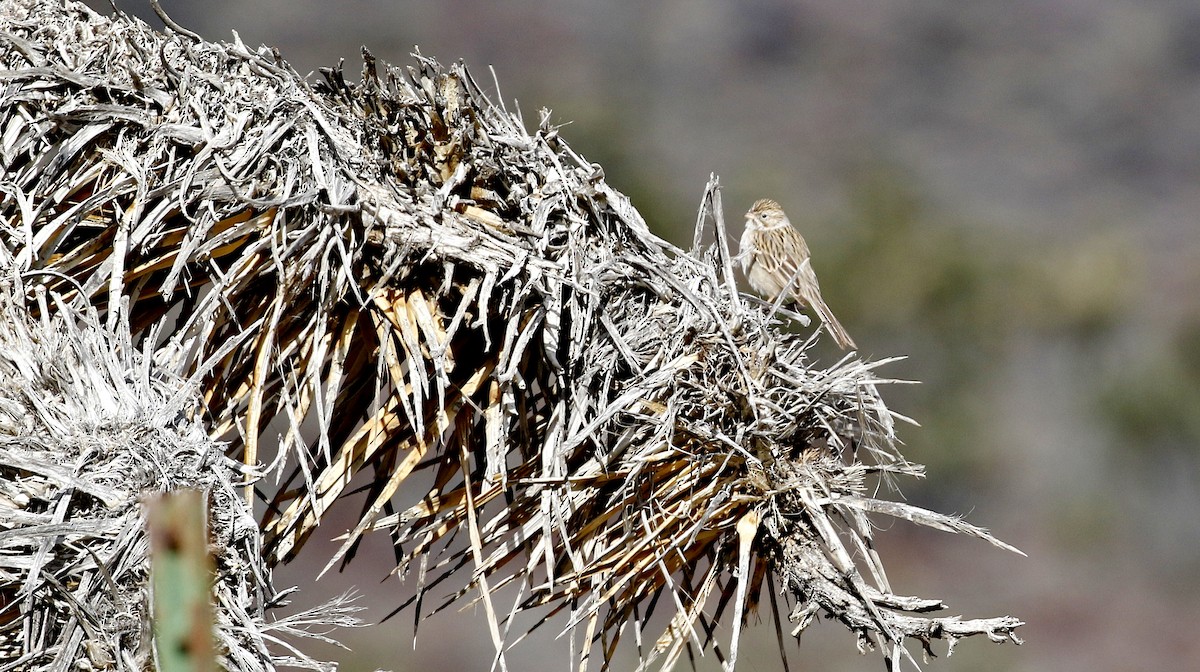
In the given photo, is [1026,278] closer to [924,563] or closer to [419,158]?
[924,563]

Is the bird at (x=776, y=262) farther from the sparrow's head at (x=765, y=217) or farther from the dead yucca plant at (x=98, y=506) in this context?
the dead yucca plant at (x=98, y=506)

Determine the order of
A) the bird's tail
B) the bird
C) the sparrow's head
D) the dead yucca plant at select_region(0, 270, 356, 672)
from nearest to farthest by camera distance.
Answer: the dead yucca plant at select_region(0, 270, 356, 672)
the bird's tail
the bird
the sparrow's head

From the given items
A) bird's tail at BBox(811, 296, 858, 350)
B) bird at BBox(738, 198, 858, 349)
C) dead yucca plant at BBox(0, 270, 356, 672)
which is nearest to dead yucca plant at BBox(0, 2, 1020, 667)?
dead yucca plant at BBox(0, 270, 356, 672)

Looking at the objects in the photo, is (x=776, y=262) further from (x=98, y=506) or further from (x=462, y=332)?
(x=98, y=506)

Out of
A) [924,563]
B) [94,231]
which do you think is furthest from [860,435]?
[924,563]

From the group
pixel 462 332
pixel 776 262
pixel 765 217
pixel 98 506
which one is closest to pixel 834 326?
pixel 776 262

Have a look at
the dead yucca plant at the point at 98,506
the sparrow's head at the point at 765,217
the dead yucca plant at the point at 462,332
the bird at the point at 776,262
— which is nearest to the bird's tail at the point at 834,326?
the bird at the point at 776,262

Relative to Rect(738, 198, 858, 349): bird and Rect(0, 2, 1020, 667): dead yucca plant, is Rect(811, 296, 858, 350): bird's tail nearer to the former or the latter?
Rect(738, 198, 858, 349): bird
